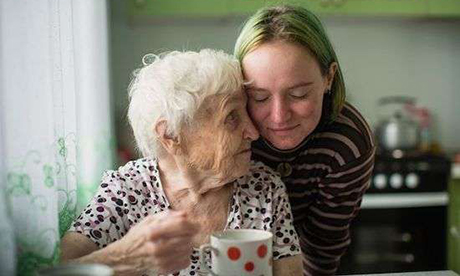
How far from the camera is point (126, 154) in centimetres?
335

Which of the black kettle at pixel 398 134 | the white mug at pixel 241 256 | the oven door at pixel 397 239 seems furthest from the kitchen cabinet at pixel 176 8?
the white mug at pixel 241 256

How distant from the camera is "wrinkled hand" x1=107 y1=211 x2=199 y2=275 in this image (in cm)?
96

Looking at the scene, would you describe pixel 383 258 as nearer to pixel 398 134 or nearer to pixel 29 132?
pixel 398 134

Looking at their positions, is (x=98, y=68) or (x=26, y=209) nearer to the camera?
(x=26, y=209)

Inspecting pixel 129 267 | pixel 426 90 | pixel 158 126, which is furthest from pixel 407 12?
pixel 129 267

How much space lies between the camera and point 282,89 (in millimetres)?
1252

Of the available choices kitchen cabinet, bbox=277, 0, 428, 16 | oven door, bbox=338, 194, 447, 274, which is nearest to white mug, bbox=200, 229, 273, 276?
oven door, bbox=338, 194, 447, 274

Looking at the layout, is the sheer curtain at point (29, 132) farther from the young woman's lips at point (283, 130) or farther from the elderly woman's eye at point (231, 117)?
the young woman's lips at point (283, 130)

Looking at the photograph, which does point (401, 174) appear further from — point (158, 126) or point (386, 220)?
point (158, 126)

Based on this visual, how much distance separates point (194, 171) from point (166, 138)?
92 mm

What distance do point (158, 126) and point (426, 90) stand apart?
3.02m

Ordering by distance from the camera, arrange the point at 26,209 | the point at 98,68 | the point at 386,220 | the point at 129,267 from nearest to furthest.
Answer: the point at 26,209 < the point at 129,267 < the point at 98,68 < the point at 386,220

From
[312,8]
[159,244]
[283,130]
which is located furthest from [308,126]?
[312,8]

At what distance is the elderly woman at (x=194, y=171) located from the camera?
1.21 metres
